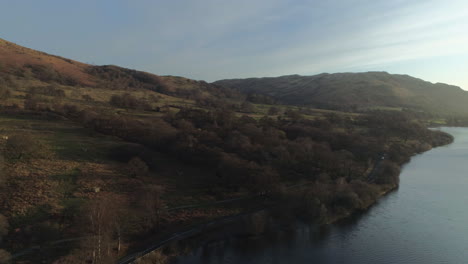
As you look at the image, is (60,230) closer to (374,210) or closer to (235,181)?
(235,181)


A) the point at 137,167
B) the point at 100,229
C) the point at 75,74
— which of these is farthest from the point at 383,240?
the point at 75,74

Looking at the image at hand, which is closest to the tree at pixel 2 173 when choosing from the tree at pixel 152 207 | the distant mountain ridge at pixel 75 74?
the tree at pixel 152 207

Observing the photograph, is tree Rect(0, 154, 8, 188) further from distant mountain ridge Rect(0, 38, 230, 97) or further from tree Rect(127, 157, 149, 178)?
distant mountain ridge Rect(0, 38, 230, 97)

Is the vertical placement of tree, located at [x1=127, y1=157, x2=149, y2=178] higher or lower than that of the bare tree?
higher

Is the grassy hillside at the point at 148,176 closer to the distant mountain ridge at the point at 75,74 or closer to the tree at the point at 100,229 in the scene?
the tree at the point at 100,229

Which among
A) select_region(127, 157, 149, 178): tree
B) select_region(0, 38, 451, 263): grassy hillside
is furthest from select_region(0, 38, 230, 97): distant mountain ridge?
select_region(127, 157, 149, 178): tree

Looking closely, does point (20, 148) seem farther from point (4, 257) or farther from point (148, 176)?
point (4, 257)

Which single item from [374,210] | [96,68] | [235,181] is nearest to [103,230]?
[235,181]

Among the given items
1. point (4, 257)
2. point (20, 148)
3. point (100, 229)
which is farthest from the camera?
point (20, 148)

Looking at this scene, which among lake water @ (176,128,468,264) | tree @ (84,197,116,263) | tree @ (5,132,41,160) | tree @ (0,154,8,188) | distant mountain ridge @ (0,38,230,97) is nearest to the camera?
tree @ (84,197,116,263)
